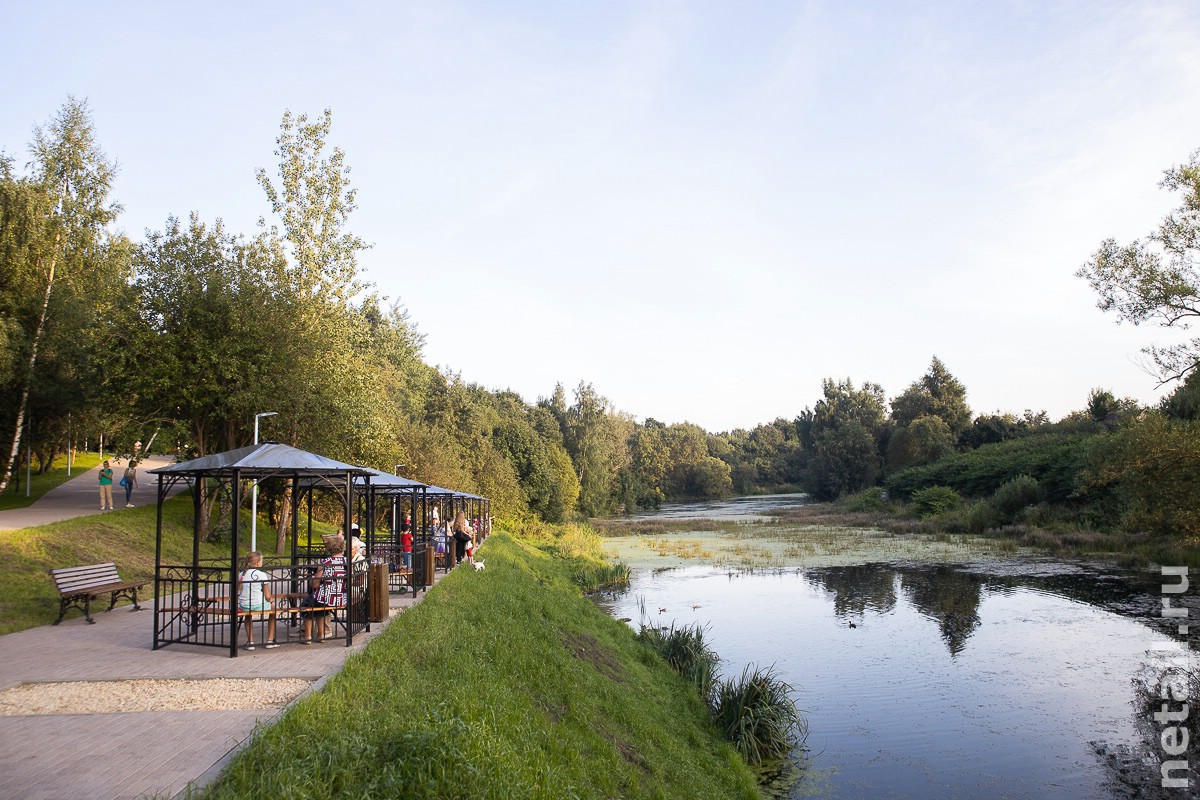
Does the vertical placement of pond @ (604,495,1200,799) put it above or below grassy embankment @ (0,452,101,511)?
below

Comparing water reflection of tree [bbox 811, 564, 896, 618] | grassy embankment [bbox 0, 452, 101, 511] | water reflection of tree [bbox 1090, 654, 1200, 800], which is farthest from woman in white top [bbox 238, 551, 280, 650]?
grassy embankment [bbox 0, 452, 101, 511]

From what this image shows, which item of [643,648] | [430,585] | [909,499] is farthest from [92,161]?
[909,499]

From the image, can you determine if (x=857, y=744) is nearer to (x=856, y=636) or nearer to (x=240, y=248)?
(x=856, y=636)

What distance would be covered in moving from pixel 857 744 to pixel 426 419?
47.8 metres

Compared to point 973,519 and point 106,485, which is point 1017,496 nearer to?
point 973,519

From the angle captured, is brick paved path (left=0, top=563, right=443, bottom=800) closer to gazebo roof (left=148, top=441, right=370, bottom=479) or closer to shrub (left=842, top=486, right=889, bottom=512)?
gazebo roof (left=148, top=441, right=370, bottom=479)

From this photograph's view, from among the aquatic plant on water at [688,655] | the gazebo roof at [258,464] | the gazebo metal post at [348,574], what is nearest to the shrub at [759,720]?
the aquatic plant on water at [688,655]

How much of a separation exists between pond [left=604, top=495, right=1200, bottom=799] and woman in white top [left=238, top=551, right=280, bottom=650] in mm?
8144

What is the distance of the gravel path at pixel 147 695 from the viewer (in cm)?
774

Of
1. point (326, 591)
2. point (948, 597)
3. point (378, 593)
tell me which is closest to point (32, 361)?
point (378, 593)

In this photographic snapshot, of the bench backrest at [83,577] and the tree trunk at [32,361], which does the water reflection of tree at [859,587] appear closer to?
the bench backrest at [83,577]

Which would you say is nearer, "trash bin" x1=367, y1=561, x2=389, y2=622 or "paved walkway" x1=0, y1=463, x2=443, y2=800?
"paved walkway" x1=0, y1=463, x2=443, y2=800

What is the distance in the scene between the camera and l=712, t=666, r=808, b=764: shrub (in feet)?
42.2

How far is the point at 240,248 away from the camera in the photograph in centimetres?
2466
